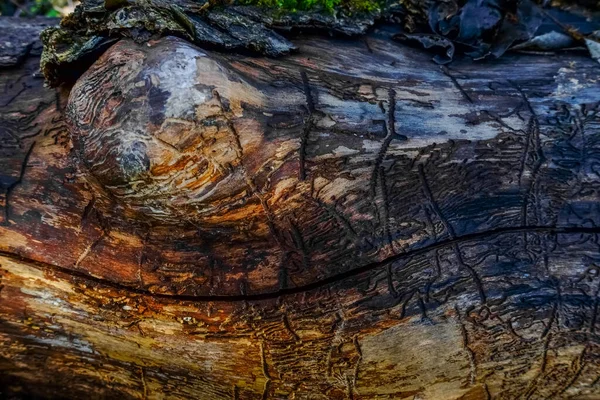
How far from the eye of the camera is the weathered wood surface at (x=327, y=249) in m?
2.09

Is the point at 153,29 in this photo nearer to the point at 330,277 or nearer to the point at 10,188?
the point at 10,188

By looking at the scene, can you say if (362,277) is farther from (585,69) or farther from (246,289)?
(585,69)

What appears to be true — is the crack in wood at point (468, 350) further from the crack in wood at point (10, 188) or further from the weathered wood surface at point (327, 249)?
the crack in wood at point (10, 188)

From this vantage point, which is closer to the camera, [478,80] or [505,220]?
[505,220]

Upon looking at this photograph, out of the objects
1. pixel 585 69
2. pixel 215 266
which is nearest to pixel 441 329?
pixel 215 266

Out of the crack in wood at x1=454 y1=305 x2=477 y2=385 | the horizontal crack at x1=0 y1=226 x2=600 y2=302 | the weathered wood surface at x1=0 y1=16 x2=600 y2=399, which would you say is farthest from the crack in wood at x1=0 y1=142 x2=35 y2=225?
the crack in wood at x1=454 y1=305 x2=477 y2=385

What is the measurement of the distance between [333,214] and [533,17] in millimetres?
1495

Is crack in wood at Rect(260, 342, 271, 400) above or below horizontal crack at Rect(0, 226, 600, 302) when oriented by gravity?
below

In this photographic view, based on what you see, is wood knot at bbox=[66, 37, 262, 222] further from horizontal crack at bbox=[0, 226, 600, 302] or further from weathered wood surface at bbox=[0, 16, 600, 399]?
horizontal crack at bbox=[0, 226, 600, 302]

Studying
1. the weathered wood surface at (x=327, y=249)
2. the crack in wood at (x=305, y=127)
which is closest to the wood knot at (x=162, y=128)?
the weathered wood surface at (x=327, y=249)

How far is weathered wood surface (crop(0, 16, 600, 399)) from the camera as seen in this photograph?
6.84ft

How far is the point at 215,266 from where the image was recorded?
2119 mm

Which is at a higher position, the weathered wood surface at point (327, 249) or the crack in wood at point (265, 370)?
the weathered wood surface at point (327, 249)

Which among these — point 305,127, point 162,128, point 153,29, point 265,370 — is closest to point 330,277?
point 265,370
